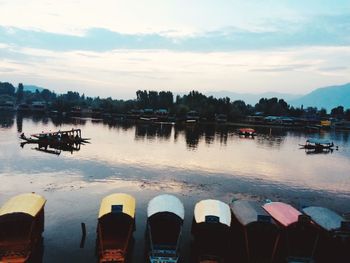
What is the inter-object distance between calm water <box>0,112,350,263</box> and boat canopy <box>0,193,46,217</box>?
3.91 metres

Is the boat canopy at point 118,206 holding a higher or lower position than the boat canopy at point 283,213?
higher

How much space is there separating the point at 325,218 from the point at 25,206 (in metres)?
23.4

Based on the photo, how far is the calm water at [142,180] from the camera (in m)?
32.6

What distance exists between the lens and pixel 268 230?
80.3 ft

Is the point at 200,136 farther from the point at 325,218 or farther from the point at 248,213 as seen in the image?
the point at 248,213

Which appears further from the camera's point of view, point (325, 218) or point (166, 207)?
→ point (325, 218)

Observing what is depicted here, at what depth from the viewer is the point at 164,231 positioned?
85.4 ft

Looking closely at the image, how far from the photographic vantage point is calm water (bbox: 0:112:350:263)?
3259 centimetres

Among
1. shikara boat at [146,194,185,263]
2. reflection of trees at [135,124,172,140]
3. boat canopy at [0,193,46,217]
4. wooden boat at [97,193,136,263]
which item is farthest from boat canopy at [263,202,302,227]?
reflection of trees at [135,124,172,140]

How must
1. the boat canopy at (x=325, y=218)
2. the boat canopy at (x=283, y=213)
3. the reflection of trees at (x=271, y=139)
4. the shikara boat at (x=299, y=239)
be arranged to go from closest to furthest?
the shikara boat at (x=299, y=239) < the boat canopy at (x=325, y=218) < the boat canopy at (x=283, y=213) < the reflection of trees at (x=271, y=139)

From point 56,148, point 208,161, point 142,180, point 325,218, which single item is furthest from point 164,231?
point 56,148

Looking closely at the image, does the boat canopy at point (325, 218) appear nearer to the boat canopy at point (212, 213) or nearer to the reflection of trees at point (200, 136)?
the boat canopy at point (212, 213)

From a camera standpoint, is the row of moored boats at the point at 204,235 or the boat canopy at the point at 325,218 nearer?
the row of moored boats at the point at 204,235

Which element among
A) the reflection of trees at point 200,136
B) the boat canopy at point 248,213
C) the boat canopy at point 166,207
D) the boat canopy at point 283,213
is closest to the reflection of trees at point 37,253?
the boat canopy at point 166,207
